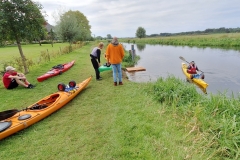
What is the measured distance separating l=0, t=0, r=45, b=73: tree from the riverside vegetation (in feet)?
14.4

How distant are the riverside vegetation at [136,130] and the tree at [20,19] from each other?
14.4 ft

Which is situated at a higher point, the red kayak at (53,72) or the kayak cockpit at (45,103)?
the red kayak at (53,72)

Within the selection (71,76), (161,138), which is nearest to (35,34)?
(71,76)

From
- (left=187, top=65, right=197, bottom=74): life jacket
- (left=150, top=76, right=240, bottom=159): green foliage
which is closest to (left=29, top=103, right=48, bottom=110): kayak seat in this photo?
(left=150, top=76, right=240, bottom=159): green foliage

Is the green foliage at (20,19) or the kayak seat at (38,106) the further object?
the green foliage at (20,19)

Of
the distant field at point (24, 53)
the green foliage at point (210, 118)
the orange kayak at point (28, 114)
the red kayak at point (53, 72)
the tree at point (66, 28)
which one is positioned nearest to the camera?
the green foliage at point (210, 118)

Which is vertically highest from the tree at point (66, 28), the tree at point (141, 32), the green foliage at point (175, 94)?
the tree at point (141, 32)

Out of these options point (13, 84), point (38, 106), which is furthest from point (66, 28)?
point (38, 106)

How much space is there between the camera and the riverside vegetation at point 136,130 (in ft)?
8.38

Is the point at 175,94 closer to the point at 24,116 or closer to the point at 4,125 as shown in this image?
the point at 24,116

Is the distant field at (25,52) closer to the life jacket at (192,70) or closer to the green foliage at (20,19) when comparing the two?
the green foliage at (20,19)

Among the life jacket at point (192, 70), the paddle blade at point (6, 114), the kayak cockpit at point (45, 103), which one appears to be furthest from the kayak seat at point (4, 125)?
the life jacket at point (192, 70)

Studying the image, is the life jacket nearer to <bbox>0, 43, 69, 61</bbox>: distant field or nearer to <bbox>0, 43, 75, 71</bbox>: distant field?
<bbox>0, 43, 75, 71</bbox>: distant field

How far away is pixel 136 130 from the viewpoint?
10.4ft
